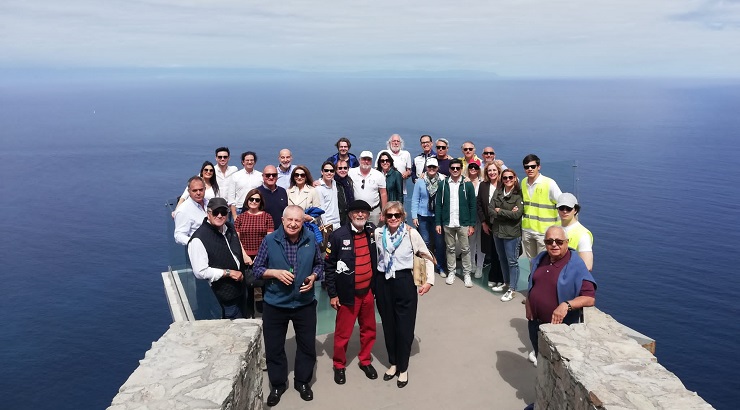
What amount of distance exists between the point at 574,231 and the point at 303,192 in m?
3.90

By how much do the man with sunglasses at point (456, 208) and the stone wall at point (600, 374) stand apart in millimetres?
3430

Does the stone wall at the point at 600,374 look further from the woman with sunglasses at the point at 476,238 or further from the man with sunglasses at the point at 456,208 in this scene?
the woman with sunglasses at the point at 476,238

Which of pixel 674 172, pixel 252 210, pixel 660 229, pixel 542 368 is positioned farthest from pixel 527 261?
pixel 674 172

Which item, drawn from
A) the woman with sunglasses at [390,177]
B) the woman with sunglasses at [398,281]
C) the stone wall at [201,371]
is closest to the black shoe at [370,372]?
the woman with sunglasses at [398,281]

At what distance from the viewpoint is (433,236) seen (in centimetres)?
941

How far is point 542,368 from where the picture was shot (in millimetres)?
5004

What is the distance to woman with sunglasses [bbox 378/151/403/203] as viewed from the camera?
898cm

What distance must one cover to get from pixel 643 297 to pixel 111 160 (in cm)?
8412

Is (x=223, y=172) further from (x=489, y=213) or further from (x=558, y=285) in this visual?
(x=558, y=285)

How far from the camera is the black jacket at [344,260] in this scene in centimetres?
558

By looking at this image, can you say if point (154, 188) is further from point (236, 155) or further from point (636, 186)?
point (636, 186)

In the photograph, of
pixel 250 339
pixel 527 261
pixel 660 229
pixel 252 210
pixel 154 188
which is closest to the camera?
Result: pixel 250 339

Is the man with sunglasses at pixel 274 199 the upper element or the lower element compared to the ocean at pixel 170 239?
upper

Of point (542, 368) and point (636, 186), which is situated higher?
point (542, 368)
